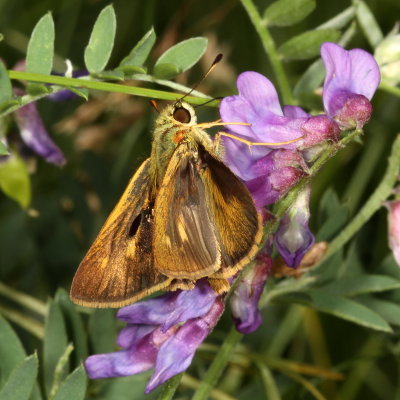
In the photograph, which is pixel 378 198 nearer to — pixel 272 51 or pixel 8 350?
pixel 272 51

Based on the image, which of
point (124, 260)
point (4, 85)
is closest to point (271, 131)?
point (124, 260)

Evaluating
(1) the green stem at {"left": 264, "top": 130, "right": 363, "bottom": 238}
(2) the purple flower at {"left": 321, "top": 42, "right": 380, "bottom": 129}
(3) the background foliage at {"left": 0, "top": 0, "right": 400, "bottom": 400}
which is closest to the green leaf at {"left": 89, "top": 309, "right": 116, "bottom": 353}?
(3) the background foliage at {"left": 0, "top": 0, "right": 400, "bottom": 400}

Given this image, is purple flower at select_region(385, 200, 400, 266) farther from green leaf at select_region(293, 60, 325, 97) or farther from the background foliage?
green leaf at select_region(293, 60, 325, 97)

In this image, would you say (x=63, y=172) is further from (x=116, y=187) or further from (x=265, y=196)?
(x=265, y=196)

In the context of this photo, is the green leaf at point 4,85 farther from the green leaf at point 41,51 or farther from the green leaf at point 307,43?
the green leaf at point 307,43

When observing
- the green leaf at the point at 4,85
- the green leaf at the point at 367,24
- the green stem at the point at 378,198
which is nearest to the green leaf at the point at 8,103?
the green leaf at the point at 4,85

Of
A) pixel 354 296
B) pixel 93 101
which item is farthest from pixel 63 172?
pixel 354 296
